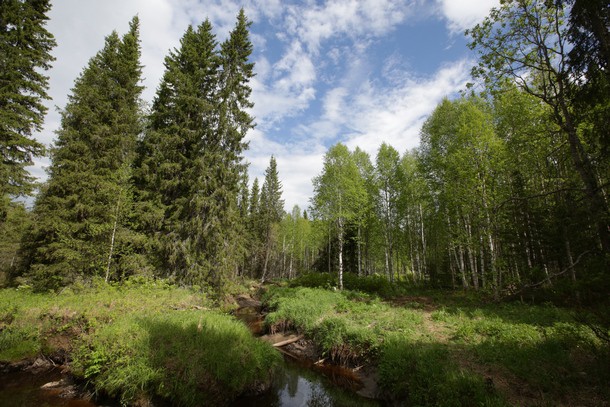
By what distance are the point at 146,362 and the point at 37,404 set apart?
2.71 metres

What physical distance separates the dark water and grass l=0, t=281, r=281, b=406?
1.87ft

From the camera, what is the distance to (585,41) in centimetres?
614

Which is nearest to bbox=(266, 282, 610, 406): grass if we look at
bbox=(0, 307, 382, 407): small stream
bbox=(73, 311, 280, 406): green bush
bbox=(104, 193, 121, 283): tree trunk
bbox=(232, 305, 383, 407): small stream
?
bbox=(232, 305, 383, 407): small stream

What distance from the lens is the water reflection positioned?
8.27 metres

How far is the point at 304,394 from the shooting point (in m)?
9.03

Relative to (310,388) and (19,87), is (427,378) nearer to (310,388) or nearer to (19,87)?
(310,388)

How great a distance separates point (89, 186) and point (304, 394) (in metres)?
15.4

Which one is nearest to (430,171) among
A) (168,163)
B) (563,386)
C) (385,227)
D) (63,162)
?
(385,227)

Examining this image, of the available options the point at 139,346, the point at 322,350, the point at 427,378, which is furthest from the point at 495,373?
the point at 139,346

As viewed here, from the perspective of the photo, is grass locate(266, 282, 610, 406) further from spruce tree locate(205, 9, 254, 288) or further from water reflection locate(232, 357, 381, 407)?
spruce tree locate(205, 9, 254, 288)

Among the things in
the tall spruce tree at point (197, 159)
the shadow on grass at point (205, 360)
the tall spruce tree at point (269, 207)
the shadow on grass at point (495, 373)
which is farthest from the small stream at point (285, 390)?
the tall spruce tree at point (269, 207)

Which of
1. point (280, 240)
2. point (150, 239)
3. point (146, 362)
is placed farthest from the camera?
point (280, 240)

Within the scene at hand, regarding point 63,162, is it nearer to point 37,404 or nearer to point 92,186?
point 92,186

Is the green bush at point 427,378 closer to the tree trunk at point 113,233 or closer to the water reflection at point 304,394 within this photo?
the water reflection at point 304,394
